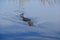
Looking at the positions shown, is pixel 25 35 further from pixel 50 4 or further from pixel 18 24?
pixel 50 4

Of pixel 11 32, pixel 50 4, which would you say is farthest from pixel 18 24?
pixel 50 4

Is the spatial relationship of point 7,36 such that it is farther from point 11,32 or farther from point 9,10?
point 9,10

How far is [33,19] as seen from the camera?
1769 mm

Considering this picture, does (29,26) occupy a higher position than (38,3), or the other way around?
(38,3)

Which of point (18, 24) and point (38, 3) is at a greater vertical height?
point (38, 3)

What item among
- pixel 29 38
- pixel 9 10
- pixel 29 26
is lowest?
pixel 29 38

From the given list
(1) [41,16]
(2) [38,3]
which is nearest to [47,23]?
(1) [41,16]

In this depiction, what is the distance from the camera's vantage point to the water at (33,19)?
→ 5.76 ft

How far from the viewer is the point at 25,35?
5.76 ft

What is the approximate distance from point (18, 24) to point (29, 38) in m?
0.19

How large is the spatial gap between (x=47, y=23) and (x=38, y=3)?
0.75ft

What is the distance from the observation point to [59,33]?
175 cm

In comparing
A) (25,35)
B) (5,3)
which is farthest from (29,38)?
(5,3)

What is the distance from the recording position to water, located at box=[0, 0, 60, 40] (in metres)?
1.76
